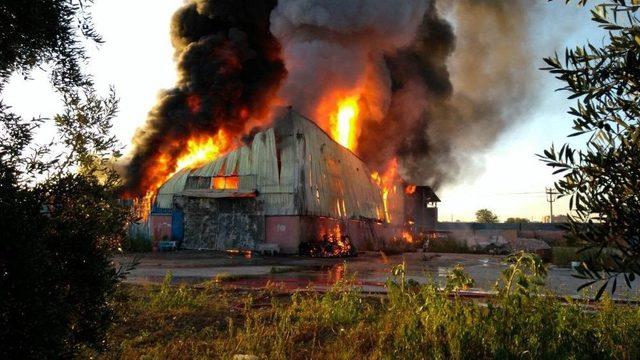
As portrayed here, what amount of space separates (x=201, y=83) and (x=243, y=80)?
22.4ft

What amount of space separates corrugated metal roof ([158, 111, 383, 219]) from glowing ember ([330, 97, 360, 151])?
8.61m

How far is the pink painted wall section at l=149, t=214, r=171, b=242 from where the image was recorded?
32.7 m

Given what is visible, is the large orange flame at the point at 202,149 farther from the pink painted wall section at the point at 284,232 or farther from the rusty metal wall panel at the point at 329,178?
the pink painted wall section at the point at 284,232

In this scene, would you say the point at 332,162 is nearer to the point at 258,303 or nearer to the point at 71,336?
the point at 258,303

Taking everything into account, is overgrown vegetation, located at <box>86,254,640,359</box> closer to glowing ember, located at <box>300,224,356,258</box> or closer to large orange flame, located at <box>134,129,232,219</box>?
glowing ember, located at <box>300,224,356,258</box>

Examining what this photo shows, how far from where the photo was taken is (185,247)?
32312 millimetres

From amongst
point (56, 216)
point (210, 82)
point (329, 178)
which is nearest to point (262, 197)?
point (329, 178)

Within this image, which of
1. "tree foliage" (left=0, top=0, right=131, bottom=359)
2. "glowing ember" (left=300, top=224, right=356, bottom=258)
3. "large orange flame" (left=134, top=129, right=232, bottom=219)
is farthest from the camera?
"large orange flame" (left=134, top=129, right=232, bottom=219)

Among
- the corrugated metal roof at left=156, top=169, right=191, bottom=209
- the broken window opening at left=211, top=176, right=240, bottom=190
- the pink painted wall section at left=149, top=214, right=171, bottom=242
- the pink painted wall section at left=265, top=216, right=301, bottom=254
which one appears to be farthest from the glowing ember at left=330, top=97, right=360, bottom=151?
the pink painted wall section at left=149, top=214, right=171, bottom=242

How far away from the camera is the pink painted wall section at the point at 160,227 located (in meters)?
32.7

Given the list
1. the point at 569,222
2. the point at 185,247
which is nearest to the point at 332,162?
the point at 185,247

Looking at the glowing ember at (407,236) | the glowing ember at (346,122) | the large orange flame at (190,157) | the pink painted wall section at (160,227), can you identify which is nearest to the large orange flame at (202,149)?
the large orange flame at (190,157)

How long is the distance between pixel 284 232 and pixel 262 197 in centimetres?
274

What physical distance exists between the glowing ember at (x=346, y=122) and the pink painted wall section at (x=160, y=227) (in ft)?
57.8
